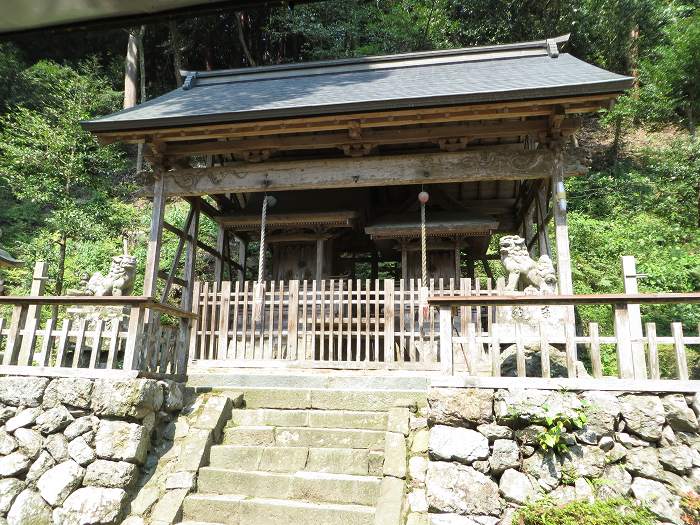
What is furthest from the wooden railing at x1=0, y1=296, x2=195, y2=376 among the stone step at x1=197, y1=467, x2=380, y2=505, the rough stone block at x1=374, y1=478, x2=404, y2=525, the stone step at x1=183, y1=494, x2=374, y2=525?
the rough stone block at x1=374, y1=478, x2=404, y2=525

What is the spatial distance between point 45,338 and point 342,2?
19691mm

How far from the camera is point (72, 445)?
4.36 m

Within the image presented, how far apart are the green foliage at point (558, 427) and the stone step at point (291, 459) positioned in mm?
1534

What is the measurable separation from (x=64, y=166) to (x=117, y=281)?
414 inches

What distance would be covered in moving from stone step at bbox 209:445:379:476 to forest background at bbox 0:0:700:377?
8645 mm

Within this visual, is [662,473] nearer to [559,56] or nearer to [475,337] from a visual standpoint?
[475,337]

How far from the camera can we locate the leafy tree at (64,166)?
545 inches

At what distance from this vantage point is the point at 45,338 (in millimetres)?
4859

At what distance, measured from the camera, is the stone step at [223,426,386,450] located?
460cm

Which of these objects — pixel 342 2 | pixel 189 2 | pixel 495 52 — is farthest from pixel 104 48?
pixel 189 2

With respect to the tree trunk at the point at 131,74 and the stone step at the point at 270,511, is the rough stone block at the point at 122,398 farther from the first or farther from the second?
the tree trunk at the point at 131,74

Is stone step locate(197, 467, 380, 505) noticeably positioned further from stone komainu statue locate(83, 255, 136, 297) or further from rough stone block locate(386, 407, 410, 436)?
stone komainu statue locate(83, 255, 136, 297)

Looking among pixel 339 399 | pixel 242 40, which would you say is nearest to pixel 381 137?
pixel 339 399

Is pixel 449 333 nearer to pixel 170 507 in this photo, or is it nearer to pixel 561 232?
pixel 170 507
